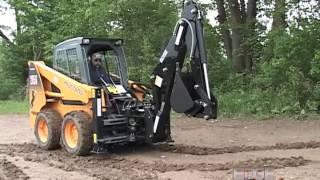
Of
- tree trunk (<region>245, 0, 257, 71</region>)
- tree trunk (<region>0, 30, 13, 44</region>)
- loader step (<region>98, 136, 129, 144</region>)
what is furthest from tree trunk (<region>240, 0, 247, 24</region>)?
tree trunk (<region>0, 30, 13, 44</region>)

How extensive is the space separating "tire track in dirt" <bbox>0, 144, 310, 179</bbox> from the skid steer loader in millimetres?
346

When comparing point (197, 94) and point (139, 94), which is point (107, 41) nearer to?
point (139, 94)

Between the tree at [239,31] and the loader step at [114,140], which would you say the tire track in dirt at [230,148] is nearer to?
the loader step at [114,140]

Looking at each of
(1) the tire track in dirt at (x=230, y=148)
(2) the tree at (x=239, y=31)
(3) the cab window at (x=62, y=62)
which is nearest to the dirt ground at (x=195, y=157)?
(1) the tire track in dirt at (x=230, y=148)

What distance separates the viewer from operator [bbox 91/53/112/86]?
39.0ft

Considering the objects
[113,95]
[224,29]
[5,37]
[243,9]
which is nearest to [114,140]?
[113,95]

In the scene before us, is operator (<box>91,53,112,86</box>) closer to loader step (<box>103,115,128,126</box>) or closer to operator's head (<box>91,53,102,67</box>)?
operator's head (<box>91,53,102,67</box>)

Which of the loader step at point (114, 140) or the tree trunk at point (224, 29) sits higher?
the tree trunk at point (224, 29)

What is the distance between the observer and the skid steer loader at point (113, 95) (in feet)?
34.6

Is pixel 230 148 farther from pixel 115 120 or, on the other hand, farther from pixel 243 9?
pixel 243 9

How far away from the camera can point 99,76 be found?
39.2ft

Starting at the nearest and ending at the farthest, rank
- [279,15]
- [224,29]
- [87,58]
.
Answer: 1. [87,58]
2. [279,15]
3. [224,29]

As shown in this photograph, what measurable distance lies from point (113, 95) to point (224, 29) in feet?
42.1

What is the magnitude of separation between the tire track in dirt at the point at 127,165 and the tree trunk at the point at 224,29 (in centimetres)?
1345
